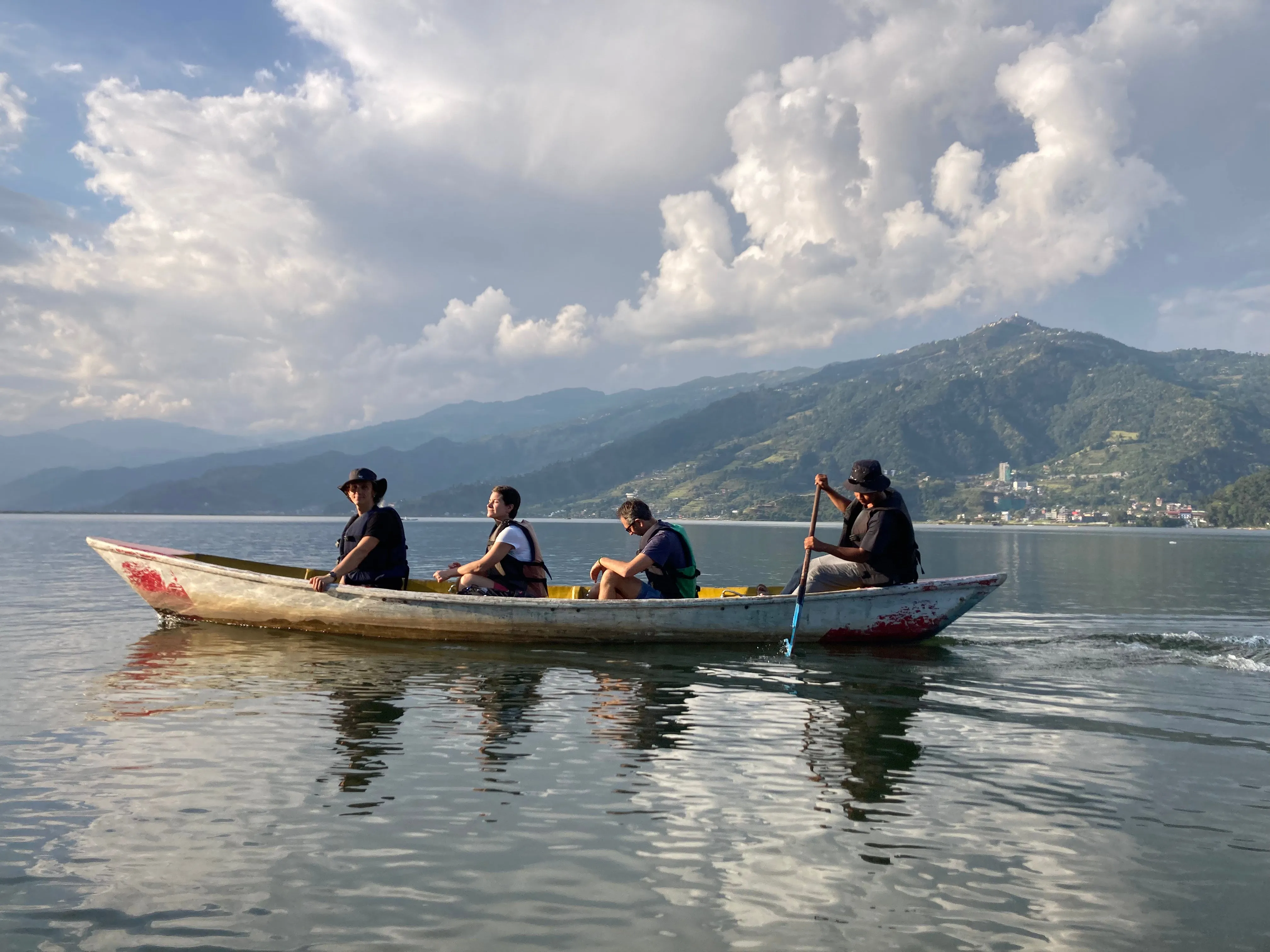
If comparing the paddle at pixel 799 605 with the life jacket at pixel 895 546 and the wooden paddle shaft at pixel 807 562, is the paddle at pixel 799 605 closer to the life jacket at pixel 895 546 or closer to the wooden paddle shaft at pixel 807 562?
the wooden paddle shaft at pixel 807 562

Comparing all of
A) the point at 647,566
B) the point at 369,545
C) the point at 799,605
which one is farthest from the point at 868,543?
the point at 369,545

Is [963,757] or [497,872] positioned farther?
[963,757]

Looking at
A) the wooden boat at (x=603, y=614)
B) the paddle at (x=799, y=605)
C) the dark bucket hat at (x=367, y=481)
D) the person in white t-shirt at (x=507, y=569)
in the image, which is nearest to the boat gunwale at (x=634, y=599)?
the wooden boat at (x=603, y=614)

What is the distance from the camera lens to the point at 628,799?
7035 mm

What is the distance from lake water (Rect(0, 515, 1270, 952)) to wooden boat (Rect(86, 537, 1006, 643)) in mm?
498

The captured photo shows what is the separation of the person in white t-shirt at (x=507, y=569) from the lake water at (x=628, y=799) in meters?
1.28

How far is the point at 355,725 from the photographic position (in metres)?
9.51

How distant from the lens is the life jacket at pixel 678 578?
50.7ft

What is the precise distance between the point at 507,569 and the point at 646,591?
2587 mm

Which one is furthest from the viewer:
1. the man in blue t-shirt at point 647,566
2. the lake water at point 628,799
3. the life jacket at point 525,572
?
the life jacket at point 525,572

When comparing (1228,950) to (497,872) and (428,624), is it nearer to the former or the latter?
(497,872)

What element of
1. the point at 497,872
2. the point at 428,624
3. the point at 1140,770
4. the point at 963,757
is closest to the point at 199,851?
the point at 497,872

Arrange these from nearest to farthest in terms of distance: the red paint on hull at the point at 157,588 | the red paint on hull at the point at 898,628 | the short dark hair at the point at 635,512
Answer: the short dark hair at the point at 635,512
the red paint on hull at the point at 898,628
the red paint on hull at the point at 157,588

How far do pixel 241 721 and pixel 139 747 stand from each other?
124 cm
